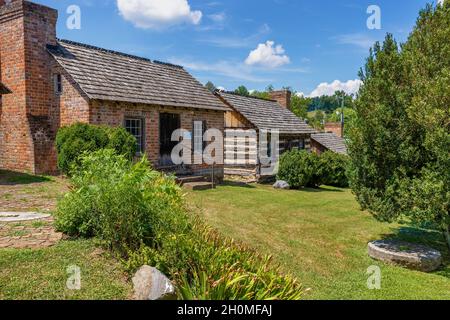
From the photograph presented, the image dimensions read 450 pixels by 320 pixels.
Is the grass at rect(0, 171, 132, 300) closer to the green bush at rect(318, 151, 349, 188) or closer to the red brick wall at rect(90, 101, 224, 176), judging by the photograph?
the red brick wall at rect(90, 101, 224, 176)

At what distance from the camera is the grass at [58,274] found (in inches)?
171

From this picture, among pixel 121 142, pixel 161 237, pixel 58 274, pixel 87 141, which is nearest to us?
pixel 58 274

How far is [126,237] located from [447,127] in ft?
22.0

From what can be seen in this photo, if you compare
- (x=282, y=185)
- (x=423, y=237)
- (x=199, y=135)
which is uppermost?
(x=199, y=135)

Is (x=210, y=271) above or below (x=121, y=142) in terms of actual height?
below

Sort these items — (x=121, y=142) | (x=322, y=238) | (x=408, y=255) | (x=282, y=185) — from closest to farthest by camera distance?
(x=408, y=255)
(x=322, y=238)
(x=121, y=142)
(x=282, y=185)

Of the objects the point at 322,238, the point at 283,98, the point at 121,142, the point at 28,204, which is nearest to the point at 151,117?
the point at 121,142

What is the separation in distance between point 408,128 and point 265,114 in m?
15.8

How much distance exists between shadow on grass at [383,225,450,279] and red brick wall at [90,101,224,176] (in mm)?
9414

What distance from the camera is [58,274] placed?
4762 millimetres

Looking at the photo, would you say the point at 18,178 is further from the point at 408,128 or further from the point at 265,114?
the point at 265,114

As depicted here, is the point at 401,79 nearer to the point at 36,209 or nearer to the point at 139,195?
the point at 139,195

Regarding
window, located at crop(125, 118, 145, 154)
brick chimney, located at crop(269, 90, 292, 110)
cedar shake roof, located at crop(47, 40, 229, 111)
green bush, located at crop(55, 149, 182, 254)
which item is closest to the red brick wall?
window, located at crop(125, 118, 145, 154)

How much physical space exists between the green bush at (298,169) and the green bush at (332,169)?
0.60 meters
